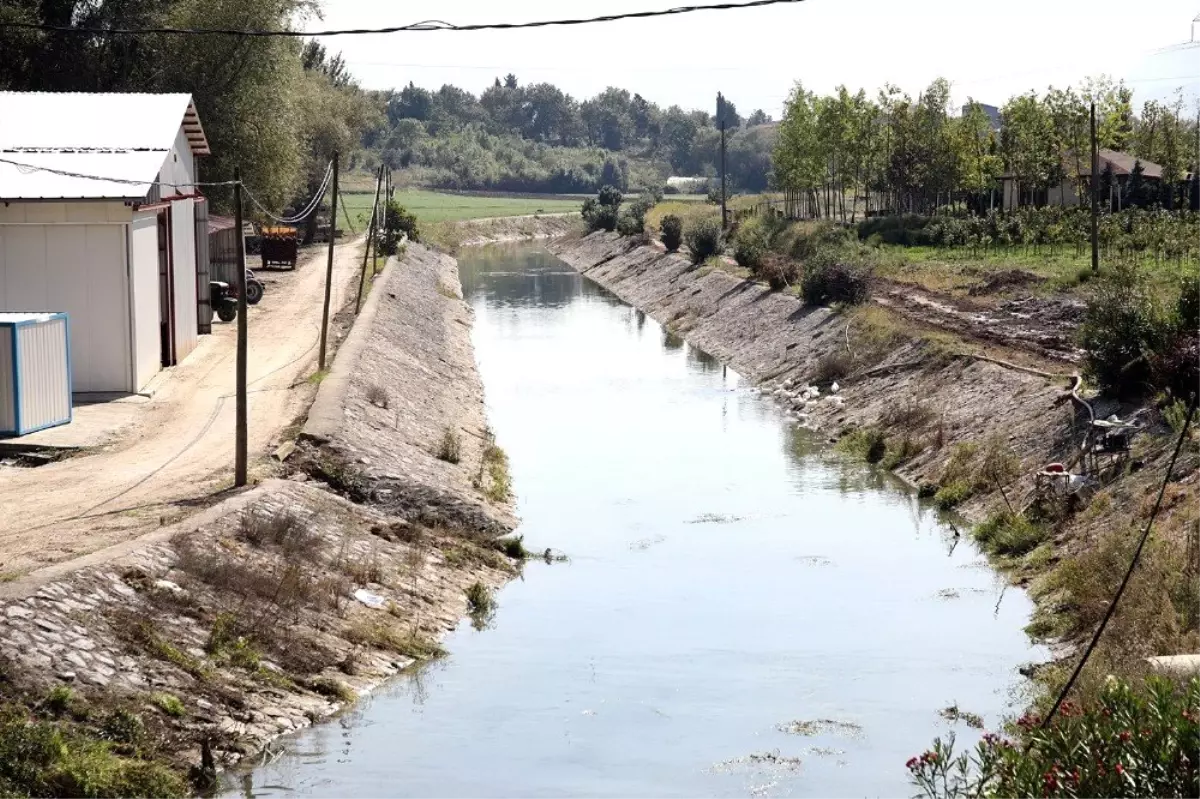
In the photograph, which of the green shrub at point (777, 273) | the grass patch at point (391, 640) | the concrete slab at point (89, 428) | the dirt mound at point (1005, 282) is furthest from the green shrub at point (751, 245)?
the grass patch at point (391, 640)

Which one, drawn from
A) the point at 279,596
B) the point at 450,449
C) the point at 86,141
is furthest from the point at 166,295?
the point at 279,596

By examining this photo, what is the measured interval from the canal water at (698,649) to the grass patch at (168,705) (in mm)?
1015

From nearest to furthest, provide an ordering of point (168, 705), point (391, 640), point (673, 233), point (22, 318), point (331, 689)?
point (168, 705)
point (331, 689)
point (391, 640)
point (22, 318)
point (673, 233)

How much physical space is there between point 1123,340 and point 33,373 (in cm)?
1697

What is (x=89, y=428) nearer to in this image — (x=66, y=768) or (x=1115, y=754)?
(x=66, y=768)

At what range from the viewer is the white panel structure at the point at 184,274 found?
32938 mm

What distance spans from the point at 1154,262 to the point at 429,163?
140 metres

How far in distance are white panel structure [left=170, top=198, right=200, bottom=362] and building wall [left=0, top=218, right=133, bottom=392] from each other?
15.6ft

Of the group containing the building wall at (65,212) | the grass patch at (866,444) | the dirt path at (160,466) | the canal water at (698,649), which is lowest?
the canal water at (698,649)

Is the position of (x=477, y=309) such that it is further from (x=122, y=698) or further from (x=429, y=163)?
(x=429, y=163)

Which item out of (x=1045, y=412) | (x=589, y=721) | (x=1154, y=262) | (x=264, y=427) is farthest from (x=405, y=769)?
(x=1154, y=262)

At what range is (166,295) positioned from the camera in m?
31.9

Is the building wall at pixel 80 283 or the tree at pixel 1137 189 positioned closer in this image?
the building wall at pixel 80 283

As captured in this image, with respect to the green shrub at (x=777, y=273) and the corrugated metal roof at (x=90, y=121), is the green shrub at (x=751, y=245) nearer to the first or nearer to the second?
the green shrub at (x=777, y=273)
